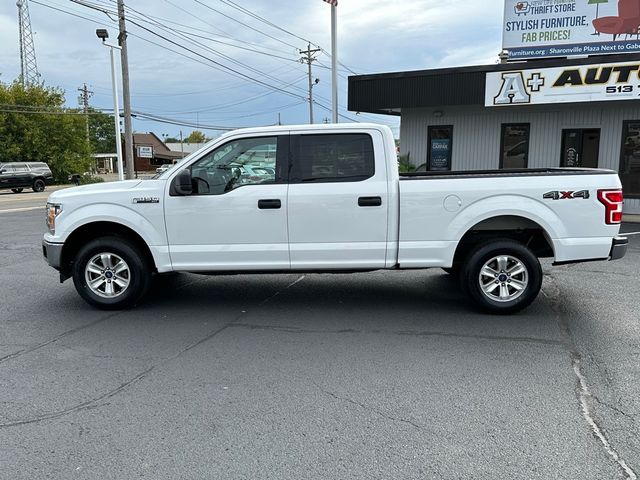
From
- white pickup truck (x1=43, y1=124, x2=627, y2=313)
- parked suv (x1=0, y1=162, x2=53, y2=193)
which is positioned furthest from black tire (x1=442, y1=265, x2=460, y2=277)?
parked suv (x1=0, y1=162, x2=53, y2=193)

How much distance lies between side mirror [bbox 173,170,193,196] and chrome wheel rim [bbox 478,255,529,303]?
331 cm

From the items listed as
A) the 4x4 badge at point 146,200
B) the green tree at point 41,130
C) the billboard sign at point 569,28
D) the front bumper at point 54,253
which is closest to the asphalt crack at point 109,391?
the front bumper at point 54,253

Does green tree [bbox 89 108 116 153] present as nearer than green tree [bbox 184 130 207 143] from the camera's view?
Yes

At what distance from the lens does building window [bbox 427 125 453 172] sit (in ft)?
54.3

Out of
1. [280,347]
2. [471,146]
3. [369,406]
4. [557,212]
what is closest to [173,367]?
[280,347]

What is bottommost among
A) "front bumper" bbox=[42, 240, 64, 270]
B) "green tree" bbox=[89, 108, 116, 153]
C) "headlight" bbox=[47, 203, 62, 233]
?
"front bumper" bbox=[42, 240, 64, 270]

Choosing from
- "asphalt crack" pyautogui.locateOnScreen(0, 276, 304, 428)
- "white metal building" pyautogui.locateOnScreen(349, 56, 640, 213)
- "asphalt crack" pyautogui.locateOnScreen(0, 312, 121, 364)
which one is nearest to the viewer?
"asphalt crack" pyautogui.locateOnScreen(0, 276, 304, 428)

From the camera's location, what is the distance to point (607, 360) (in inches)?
184

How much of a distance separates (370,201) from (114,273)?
120 inches

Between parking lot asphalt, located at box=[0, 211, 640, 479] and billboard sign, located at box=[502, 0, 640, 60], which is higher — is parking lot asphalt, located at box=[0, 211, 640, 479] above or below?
below

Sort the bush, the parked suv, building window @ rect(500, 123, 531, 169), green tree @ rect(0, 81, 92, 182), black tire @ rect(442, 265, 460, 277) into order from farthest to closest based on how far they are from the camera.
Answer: green tree @ rect(0, 81, 92, 182) → the parked suv → the bush → building window @ rect(500, 123, 531, 169) → black tire @ rect(442, 265, 460, 277)

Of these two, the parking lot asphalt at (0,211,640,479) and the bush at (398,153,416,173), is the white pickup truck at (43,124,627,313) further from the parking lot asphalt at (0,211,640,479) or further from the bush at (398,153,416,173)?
the bush at (398,153,416,173)

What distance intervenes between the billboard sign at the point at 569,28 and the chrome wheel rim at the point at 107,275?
1398cm

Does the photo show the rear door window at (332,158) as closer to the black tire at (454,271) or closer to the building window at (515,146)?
the black tire at (454,271)
